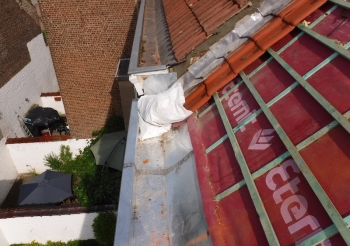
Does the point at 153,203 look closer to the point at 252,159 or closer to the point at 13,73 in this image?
the point at 252,159

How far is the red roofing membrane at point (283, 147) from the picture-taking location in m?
2.14

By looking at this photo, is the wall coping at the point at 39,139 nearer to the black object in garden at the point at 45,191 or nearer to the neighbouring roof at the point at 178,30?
the black object in garden at the point at 45,191

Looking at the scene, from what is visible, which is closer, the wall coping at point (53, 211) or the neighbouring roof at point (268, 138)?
the neighbouring roof at point (268, 138)

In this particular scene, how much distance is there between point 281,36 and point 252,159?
167 cm

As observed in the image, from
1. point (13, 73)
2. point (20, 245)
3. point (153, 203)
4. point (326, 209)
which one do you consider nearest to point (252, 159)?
point (326, 209)

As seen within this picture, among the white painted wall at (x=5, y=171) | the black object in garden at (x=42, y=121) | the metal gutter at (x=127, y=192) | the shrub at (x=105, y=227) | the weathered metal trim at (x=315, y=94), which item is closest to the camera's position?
the weathered metal trim at (x=315, y=94)

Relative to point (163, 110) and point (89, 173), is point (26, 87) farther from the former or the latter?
point (163, 110)

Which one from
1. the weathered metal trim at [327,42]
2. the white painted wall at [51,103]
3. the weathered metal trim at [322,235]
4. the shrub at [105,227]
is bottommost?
the weathered metal trim at [322,235]

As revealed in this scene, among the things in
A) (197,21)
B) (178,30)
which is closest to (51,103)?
(178,30)

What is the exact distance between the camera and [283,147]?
2570mm

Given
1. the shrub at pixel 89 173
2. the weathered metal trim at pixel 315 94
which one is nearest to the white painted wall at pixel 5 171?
the shrub at pixel 89 173

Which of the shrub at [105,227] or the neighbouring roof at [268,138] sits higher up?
the shrub at [105,227]

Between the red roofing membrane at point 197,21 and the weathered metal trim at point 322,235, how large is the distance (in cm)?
288

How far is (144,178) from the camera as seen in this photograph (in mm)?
3402
